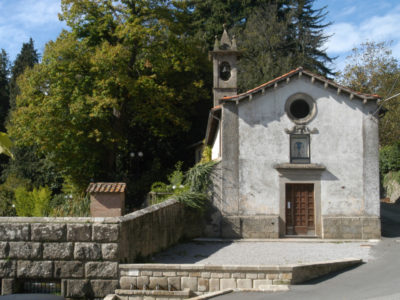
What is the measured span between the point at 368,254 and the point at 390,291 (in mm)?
4361

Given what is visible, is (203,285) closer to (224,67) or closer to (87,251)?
(87,251)

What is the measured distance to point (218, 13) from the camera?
32.4m

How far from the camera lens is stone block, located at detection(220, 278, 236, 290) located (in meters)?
9.05

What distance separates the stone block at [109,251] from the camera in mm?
9219

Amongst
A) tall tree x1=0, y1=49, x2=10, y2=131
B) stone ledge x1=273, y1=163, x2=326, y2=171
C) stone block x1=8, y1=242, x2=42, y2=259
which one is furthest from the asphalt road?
tall tree x1=0, y1=49, x2=10, y2=131

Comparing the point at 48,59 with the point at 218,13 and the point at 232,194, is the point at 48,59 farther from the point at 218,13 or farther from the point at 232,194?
the point at 218,13

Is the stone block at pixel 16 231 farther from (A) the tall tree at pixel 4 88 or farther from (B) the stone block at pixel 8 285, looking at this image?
(A) the tall tree at pixel 4 88

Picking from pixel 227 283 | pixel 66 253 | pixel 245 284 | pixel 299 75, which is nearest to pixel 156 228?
pixel 66 253

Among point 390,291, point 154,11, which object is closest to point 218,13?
point 154,11

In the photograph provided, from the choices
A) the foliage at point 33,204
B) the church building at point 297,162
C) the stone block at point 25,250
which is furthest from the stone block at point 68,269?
the church building at point 297,162

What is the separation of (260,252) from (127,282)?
5003mm

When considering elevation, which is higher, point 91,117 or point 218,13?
point 218,13

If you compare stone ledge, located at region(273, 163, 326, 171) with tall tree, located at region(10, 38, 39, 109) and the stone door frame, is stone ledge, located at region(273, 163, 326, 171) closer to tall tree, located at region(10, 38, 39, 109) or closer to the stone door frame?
the stone door frame

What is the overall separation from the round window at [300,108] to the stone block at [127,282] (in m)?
9.36
